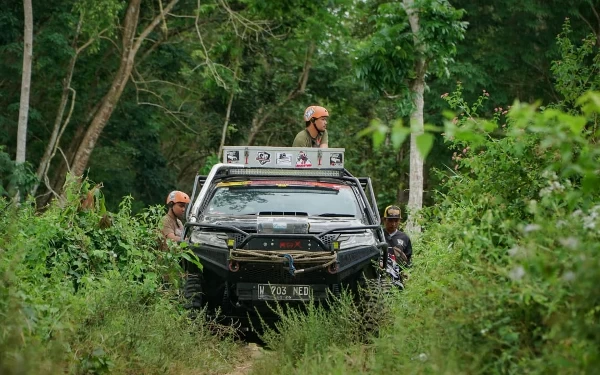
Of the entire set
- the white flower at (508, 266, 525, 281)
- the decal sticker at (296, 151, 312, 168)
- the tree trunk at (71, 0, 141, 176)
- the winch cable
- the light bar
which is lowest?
the winch cable

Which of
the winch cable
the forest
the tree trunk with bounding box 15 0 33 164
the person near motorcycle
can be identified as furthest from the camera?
the tree trunk with bounding box 15 0 33 164

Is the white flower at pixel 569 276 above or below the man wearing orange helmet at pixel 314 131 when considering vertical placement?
below

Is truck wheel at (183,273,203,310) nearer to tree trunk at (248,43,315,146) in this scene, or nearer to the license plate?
the license plate

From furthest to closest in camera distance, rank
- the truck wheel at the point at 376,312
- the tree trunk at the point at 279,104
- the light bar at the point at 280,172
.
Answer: the tree trunk at the point at 279,104
the light bar at the point at 280,172
the truck wheel at the point at 376,312

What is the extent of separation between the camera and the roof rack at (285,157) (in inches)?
498

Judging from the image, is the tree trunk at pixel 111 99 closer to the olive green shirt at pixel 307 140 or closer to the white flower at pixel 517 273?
the olive green shirt at pixel 307 140

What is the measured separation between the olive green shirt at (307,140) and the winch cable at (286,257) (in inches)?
139

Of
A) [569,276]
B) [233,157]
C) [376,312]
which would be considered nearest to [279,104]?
[233,157]

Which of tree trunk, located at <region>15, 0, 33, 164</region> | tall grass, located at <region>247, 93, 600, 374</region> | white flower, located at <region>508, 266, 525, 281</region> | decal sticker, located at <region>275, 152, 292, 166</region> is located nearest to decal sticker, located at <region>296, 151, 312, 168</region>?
decal sticker, located at <region>275, 152, 292, 166</region>

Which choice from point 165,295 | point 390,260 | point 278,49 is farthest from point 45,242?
point 278,49

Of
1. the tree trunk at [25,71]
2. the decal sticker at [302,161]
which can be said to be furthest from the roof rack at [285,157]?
the tree trunk at [25,71]

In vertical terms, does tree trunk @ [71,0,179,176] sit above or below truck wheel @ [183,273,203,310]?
above

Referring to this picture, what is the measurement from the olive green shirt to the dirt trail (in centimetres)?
259

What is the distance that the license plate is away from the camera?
1084cm
